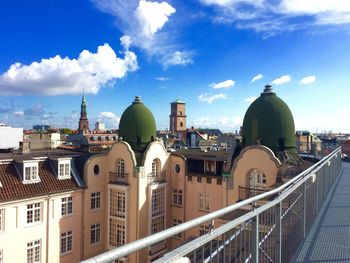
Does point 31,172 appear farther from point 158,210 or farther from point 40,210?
point 158,210

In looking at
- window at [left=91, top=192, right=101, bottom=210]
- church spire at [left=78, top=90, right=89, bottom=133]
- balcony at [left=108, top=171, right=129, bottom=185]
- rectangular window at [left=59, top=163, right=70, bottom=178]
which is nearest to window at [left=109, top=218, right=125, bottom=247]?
window at [left=91, top=192, right=101, bottom=210]

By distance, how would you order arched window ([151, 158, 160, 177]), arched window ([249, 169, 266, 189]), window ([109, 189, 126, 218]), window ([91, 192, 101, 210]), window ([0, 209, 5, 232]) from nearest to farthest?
window ([0, 209, 5, 232]) → arched window ([249, 169, 266, 189]) → window ([91, 192, 101, 210]) → window ([109, 189, 126, 218]) → arched window ([151, 158, 160, 177])

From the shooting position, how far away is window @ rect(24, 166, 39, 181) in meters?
23.8

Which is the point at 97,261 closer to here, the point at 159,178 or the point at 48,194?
the point at 48,194

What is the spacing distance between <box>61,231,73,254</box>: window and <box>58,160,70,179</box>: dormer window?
4607mm

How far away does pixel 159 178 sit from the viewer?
30.5m

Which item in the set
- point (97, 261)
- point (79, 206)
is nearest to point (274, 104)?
point (79, 206)

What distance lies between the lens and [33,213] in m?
23.9

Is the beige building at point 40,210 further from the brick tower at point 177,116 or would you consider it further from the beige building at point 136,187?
the brick tower at point 177,116

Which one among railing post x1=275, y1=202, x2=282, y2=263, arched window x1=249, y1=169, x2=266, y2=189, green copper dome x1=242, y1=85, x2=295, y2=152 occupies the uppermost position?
green copper dome x1=242, y1=85, x2=295, y2=152

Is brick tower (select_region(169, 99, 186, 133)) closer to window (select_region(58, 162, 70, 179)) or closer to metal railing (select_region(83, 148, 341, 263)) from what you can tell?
window (select_region(58, 162, 70, 179))

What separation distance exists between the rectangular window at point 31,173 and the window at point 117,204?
7.52 metres

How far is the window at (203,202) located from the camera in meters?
29.3

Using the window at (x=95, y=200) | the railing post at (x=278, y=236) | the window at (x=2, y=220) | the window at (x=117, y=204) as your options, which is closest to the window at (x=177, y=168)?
the window at (x=117, y=204)
